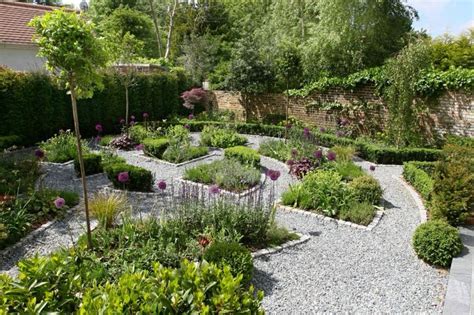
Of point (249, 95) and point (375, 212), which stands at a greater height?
point (249, 95)

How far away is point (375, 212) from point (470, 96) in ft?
24.6

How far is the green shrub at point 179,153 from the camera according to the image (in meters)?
10.6

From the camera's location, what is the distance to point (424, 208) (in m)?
7.29

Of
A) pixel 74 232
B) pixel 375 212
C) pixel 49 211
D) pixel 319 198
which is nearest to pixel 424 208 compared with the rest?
pixel 375 212

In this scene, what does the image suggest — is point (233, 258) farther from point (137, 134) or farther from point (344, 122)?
point (344, 122)

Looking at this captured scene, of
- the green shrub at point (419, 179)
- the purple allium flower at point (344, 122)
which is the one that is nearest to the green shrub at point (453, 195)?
the green shrub at point (419, 179)

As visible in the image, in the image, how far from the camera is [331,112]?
15.5 meters

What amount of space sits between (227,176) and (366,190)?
2964 millimetres

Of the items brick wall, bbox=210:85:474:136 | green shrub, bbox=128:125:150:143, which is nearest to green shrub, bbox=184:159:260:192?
green shrub, bbox=128:125:150:143

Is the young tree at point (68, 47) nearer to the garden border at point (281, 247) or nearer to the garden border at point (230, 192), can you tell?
the garden border at point (281, 247)

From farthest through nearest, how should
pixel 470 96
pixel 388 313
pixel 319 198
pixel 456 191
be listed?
pixel 470 96 < pixel 319 198 < pixel 456 191 < pixel 388 313

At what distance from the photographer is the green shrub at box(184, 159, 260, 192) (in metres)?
8.20

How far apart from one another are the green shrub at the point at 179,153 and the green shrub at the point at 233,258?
20.6 feet

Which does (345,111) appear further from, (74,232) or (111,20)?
(111,20)
